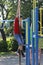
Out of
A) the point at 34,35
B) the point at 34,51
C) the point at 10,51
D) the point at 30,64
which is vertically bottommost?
the point at 10,51

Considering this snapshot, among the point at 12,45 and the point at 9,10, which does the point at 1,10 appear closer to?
the point at 9,10

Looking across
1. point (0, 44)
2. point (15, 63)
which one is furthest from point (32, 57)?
point (0, 44)

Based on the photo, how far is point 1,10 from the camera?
59.3 feet

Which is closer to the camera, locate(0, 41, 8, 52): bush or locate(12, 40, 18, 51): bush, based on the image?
locate(0, 41, 8, 52): bush

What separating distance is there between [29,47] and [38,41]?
101cm

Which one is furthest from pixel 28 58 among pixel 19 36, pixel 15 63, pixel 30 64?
pixel 15 63

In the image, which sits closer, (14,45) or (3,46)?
(3,46)

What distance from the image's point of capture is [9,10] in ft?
58.4

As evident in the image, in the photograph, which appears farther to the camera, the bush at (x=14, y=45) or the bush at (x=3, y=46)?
the bush at (x=14, y=45)

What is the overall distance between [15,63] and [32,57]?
377 cm

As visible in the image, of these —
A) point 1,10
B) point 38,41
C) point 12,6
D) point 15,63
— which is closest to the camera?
point 38,41

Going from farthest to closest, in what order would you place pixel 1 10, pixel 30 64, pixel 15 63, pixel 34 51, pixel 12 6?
pixel 1 10 < pixel 12 6 < pixel 15 63 < pixel 30 64 < pixel 34 51

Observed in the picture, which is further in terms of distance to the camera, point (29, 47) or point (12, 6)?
point (12, 6)

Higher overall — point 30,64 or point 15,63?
point 30,64
